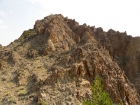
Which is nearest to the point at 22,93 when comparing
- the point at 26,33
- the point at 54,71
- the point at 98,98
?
the point at 54,71

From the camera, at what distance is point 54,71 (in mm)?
34188

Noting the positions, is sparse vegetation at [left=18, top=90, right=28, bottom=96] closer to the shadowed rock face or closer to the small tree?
the shadowed rock face

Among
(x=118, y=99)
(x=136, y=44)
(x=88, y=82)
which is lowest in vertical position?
(x=118, y=99)

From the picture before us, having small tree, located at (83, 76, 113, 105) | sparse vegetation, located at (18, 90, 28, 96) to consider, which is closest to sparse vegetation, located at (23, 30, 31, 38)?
sparse vegetation, located at (18, 90, 28, 96)

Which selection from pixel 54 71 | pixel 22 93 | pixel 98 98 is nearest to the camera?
pixel 98 98

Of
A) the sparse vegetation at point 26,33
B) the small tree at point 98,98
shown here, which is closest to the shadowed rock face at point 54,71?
the sparse vegetation at point 26,33

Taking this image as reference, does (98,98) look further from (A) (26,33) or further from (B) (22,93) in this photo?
(A) (26,33)

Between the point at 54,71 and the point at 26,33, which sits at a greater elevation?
the point at 26,33

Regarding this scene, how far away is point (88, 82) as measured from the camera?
3409cm

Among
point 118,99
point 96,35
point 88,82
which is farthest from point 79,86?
point 96,35

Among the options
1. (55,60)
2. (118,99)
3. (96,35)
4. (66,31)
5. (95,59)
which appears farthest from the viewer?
(96,35)

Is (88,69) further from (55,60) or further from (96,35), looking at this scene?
(96,35)

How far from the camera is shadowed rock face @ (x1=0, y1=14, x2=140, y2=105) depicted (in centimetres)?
3259

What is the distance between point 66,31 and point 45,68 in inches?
645
